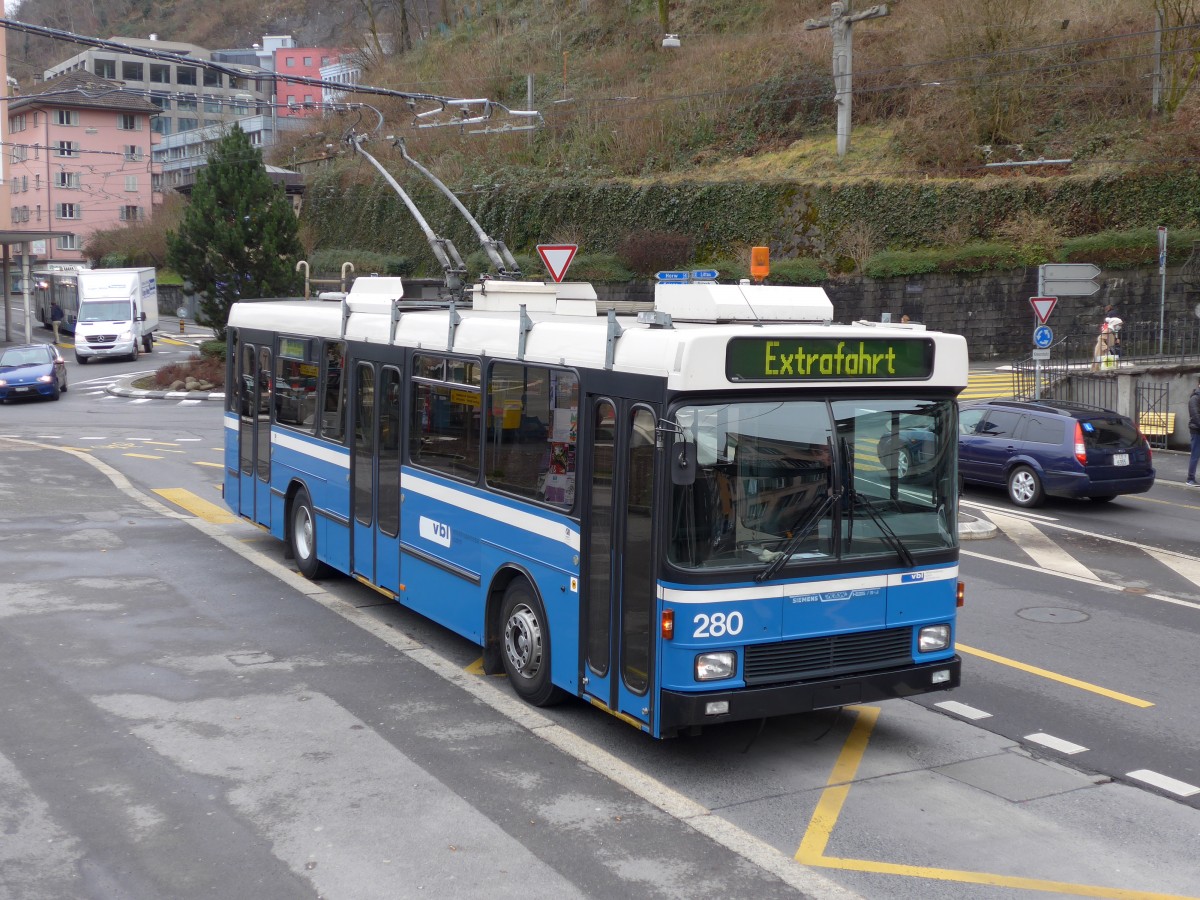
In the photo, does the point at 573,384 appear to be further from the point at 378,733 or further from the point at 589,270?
the point at 589,270

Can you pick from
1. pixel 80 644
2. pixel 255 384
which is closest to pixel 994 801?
pixel 80 644

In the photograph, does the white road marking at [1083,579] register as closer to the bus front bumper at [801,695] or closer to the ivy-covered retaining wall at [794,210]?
the bus front bumper at [801,695]

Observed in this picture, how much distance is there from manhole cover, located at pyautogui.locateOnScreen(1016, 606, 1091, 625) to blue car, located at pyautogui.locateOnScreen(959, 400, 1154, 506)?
6472 mm

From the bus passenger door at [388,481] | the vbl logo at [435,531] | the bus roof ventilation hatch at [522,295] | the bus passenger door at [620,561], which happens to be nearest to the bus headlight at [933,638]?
the bus passenger door at [620,561]

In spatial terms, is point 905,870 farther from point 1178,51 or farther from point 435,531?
point 1178,51

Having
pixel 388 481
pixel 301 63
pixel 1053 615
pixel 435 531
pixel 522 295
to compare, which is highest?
pixel 301 63

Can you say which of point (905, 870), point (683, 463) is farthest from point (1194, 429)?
point (905, 870)

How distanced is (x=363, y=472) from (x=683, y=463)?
5028 millimetres

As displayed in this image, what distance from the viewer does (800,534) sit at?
24.2ft

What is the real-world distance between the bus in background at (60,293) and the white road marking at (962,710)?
52.0 meters

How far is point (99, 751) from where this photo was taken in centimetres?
793

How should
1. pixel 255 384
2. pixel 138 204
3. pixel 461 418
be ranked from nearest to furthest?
pixel 461 418 → pixel 255 384 → pixel 138 204

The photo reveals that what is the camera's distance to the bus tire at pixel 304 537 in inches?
501

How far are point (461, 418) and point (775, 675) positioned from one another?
3426 millimetres
